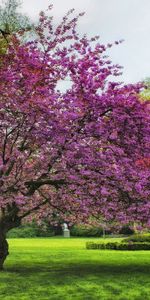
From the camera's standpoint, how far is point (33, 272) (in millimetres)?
20484

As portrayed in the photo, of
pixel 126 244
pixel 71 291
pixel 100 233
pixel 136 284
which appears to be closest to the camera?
pixel 71 291

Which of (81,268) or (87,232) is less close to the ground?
(87,232)

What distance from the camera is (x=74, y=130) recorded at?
57.2 ft

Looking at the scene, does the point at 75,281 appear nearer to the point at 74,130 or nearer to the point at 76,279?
the point at 76,279

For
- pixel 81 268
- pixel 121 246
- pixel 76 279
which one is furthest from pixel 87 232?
A: pixel 76 279

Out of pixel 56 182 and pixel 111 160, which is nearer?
pixel 111 160

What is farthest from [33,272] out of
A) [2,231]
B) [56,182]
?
[56,182]

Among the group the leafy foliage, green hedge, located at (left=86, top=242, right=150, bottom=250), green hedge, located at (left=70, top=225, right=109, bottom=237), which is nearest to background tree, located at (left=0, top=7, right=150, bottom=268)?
the leafy foliage

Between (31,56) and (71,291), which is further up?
(31,56)

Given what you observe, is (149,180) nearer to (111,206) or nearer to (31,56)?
(111,206)

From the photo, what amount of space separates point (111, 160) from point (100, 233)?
49.9 metres

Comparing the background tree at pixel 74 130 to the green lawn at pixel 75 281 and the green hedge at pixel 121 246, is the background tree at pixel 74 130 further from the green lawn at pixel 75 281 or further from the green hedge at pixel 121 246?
the green hedge at pixel 121 246

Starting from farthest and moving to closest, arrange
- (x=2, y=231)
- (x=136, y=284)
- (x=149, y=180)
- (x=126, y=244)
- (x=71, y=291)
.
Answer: (x=126, y=244) → (x=2, y=231) → (x=149, y=180) → (x=136, y=284) → (x=71, y=291)

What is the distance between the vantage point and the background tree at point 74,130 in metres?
17.1
